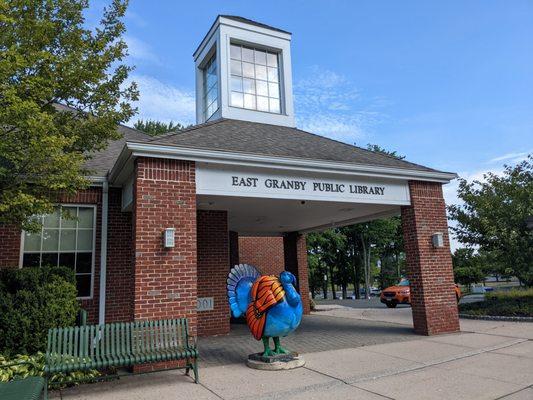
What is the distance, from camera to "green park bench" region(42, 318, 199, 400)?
5516mm

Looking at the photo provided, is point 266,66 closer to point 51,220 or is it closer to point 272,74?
point 272,74

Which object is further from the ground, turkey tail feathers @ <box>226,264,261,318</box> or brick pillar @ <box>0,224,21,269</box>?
brick pillar @ <box>0,224,21,269</box>

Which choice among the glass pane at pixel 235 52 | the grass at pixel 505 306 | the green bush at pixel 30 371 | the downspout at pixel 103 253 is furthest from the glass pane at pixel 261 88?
the grass at pixel 505 306

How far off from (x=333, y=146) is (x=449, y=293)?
14.9ft

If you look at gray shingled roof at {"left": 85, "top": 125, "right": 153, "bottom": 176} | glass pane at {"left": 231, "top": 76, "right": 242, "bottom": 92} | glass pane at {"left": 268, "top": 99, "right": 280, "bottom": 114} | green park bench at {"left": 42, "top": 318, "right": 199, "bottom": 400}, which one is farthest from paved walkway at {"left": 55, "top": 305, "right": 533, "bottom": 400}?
glass pane at {"left": 231, "top": 76, "right": 242, "bottom": 92}

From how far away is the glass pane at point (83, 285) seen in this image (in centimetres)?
880

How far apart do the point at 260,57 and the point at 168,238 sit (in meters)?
8.27

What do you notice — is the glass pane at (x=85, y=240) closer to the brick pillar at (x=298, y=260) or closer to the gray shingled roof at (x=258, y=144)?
the gray shingled roof at (x=258, y=144)

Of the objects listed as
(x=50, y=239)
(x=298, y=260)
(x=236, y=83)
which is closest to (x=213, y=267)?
(x=50, y=239)

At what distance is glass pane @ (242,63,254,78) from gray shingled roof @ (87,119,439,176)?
5.94 ft

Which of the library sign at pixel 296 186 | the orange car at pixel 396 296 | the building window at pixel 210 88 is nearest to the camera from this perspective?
the library sign at pixel 296 186

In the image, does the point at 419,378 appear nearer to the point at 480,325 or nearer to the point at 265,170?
the point at 265,170

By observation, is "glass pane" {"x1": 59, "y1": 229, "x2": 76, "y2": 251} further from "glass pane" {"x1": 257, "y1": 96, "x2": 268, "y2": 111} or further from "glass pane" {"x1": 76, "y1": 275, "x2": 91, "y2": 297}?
"glass pane" {"x1": 257, "y1": 96, "x2": 268, "y2": 111}

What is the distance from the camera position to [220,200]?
9602mm
